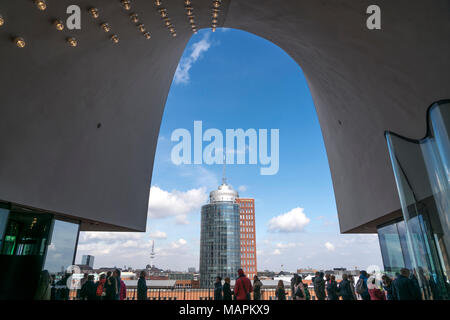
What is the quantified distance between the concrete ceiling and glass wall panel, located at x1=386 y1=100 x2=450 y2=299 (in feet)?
1.86

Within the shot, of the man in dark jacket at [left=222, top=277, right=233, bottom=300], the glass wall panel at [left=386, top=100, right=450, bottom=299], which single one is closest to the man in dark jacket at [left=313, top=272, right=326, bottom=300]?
the man in dark jacket at [left=222, top=277, right=233, bottom=300]

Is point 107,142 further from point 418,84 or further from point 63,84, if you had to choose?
point 418,84

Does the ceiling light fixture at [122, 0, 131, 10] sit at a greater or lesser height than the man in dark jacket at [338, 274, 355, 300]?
greater

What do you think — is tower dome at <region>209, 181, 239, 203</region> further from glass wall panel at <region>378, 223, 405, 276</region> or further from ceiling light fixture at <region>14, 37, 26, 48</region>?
ceiling light fixture at <region>14, 37, 26, 48</region>

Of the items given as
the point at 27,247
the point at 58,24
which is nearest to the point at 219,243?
the point at 27,247

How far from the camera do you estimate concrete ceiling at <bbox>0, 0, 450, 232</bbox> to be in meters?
4.33

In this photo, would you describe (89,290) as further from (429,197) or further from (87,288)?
(429,197)

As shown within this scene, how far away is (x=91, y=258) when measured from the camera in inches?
463

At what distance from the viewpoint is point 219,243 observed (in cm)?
7275

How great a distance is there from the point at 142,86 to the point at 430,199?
9.19 meters

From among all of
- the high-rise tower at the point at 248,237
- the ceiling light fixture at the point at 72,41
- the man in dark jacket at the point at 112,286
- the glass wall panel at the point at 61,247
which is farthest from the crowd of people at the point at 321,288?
the high-rise tower at the point at 248,237
